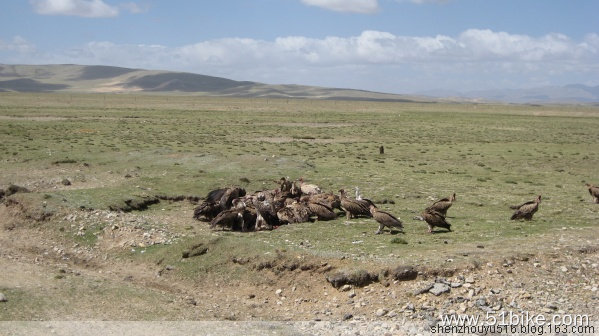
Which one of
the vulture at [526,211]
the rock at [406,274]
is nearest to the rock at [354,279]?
the rock at [406,274]

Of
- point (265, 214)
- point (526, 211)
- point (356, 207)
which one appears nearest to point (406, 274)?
point (356, 207)

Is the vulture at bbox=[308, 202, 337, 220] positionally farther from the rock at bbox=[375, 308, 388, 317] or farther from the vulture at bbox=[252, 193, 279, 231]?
the rock at bbox=[375, 308, 388, 317]

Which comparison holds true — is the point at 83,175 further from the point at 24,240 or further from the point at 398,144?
the point at 398,144

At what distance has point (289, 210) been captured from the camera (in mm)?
17422

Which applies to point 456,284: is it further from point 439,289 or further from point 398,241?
point 398,241

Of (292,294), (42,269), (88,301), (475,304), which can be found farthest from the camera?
(42,269)

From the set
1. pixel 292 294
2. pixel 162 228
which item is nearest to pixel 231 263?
pixel 292 294

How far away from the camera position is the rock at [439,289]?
11086 mm

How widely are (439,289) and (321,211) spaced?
6548mm

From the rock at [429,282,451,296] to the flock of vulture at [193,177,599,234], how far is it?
153 inches

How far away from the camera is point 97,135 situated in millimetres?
45312

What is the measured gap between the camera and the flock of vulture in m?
15.6

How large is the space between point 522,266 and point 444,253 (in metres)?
1.64

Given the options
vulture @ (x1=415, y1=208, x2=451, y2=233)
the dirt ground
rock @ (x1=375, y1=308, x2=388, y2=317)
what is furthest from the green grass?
rock @ (x1=375, y1=308, x2=388, y2=317)
